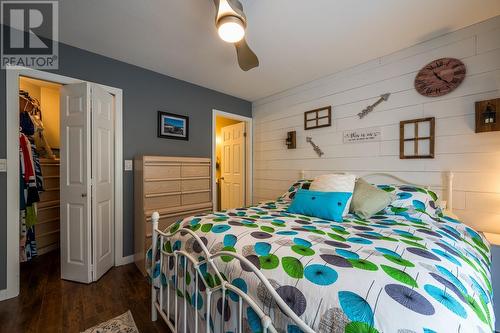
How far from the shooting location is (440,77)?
6.56 ft

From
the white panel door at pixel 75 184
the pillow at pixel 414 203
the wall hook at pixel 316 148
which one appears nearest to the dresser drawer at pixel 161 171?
the white panel door at pixel 75 184

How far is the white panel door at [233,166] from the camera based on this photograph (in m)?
3.93

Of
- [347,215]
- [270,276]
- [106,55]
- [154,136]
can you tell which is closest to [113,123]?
[154,136]

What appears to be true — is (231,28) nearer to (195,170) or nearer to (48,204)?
(195,170)

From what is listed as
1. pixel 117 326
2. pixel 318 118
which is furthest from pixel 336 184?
pixel 117 326

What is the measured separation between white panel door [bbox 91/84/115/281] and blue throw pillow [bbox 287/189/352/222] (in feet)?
6.24

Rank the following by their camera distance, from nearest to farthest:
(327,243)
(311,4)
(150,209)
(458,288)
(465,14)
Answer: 1. (458,288)
2. (327,243)
3. (311,4)
4. (465,14)
5. (150,209)

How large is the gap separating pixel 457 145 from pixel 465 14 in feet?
3.52

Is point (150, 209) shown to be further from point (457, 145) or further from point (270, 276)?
point (457, 145)

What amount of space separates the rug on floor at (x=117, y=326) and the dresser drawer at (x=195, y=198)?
50.9 inches

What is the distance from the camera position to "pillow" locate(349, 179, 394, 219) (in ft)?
5.73

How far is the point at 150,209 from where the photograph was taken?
2354 millimetres

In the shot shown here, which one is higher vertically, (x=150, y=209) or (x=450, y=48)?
(x=450, y=48)

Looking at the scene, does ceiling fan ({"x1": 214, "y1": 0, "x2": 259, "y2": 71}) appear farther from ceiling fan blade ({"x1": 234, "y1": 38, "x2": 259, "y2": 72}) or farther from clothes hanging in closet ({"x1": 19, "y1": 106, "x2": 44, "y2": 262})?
clothes hanging in closet ({"x1": 19, "y1": 106, "x2": 44, "y2": 262})
